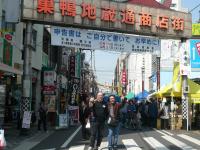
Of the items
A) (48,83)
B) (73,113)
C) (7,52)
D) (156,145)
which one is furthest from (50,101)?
(156,145)

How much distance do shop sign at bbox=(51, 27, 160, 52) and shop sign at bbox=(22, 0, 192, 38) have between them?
1.18ft

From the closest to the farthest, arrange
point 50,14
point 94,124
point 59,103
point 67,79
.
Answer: point 94,124 → point 50,14 → point 59,103 → point 67,79

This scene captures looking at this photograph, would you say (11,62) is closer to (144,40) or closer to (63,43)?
(63,43)

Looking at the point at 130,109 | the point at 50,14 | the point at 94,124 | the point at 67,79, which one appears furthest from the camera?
the point at 67,79

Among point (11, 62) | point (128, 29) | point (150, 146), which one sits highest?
point (128, 29)

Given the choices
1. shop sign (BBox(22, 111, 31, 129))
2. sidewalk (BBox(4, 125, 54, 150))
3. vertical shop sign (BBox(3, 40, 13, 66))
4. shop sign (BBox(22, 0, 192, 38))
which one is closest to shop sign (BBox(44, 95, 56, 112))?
vertical shop sign (BBox(3, 40, 13, 66))

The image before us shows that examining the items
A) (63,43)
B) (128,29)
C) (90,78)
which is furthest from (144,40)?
(90,78)

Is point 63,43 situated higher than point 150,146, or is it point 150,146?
point 63,43

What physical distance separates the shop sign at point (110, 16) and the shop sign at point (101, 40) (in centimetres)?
36

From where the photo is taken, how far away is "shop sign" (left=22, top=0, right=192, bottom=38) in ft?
81.9

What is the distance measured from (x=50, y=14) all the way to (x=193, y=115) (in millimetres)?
13714

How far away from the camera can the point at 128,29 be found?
27328 millimetres

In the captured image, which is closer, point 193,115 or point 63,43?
point 63,43

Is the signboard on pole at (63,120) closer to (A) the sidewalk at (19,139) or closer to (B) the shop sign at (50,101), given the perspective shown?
(A) the sidewalk at (19,139)
